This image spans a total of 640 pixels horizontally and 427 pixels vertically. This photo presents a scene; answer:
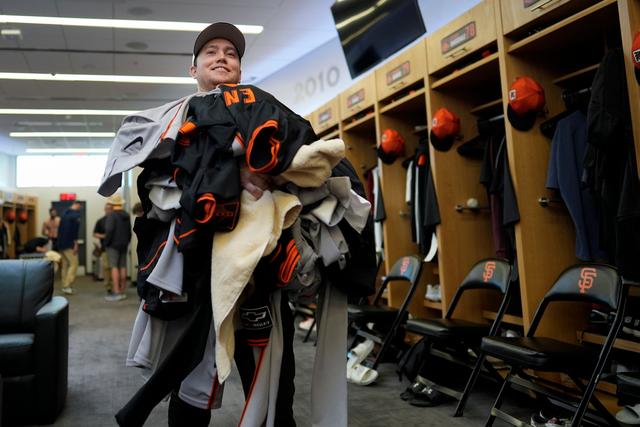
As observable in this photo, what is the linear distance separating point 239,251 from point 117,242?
271 inches

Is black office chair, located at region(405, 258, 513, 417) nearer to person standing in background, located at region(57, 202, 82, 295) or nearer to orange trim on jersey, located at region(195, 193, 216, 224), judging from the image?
orange trim on jersey, located at region(195, 193, 216, 224)

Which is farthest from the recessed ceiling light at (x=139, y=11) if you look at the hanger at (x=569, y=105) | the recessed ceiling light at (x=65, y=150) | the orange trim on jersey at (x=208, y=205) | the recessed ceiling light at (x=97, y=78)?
the recessed ceiling light at (x=65, y=150)

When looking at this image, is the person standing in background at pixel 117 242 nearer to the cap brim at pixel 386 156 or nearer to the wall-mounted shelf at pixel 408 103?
the cap brim at pixel 386 156

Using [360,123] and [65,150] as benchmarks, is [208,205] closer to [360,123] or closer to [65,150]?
[360,123]

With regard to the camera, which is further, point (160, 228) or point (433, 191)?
point (433, 191)

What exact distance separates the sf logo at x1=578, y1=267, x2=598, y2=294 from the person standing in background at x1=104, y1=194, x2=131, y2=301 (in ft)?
21.4

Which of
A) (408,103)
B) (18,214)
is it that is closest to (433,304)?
(408,103)

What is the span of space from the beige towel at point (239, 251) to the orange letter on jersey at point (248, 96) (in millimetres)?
225

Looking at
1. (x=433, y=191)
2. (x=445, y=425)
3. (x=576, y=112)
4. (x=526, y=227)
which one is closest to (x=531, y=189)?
(x=526, y=227)

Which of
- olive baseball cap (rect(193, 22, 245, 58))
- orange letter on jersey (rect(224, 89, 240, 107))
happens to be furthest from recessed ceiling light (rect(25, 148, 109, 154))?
orange letter on jersey (rect(224, 89, 240, 107))

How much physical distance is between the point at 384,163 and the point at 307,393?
196cm

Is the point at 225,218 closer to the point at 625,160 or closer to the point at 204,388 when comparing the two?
the point at 204,388

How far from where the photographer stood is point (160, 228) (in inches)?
51.0

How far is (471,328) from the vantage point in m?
2.63
